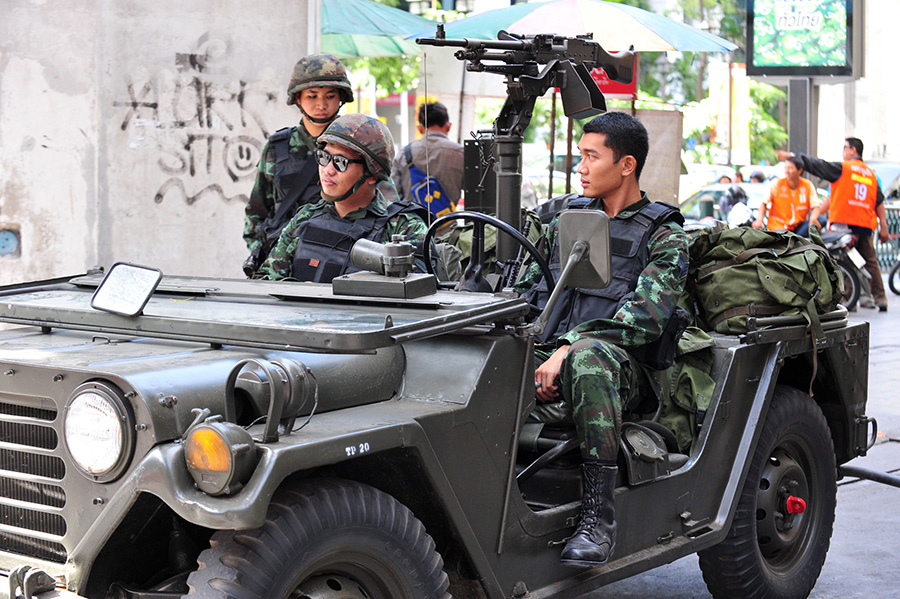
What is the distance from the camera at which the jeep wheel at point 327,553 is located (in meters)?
2.69

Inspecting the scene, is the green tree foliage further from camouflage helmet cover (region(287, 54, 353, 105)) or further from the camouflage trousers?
the camouflage trousers

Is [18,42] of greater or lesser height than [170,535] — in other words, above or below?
above

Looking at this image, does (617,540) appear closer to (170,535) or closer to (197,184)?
(170,535)

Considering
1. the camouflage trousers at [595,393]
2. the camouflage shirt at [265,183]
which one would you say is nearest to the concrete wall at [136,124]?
the camouflage shirt at [265,183]

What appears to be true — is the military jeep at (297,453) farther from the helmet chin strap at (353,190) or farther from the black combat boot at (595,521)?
the helmet chin strap at (353,190)

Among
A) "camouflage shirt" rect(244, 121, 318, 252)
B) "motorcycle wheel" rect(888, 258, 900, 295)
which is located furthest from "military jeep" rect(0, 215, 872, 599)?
"motorcycle wheel" rect(888, 258, 900, 295)

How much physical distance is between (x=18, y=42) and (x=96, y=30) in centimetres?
49

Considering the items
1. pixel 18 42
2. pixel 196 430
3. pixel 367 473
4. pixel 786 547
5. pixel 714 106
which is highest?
pixel 714 106

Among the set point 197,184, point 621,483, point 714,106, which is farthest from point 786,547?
point 714,106

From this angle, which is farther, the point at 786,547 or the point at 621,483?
the point at 786,547

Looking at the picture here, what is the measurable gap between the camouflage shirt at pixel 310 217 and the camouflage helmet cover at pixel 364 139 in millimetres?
166

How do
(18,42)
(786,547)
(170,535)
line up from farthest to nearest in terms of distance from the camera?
1. (18,42)
2. (786,547)
3. (170,535)

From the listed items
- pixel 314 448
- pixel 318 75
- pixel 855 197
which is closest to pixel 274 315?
pixel 314 448

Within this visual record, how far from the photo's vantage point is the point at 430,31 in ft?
32.1
